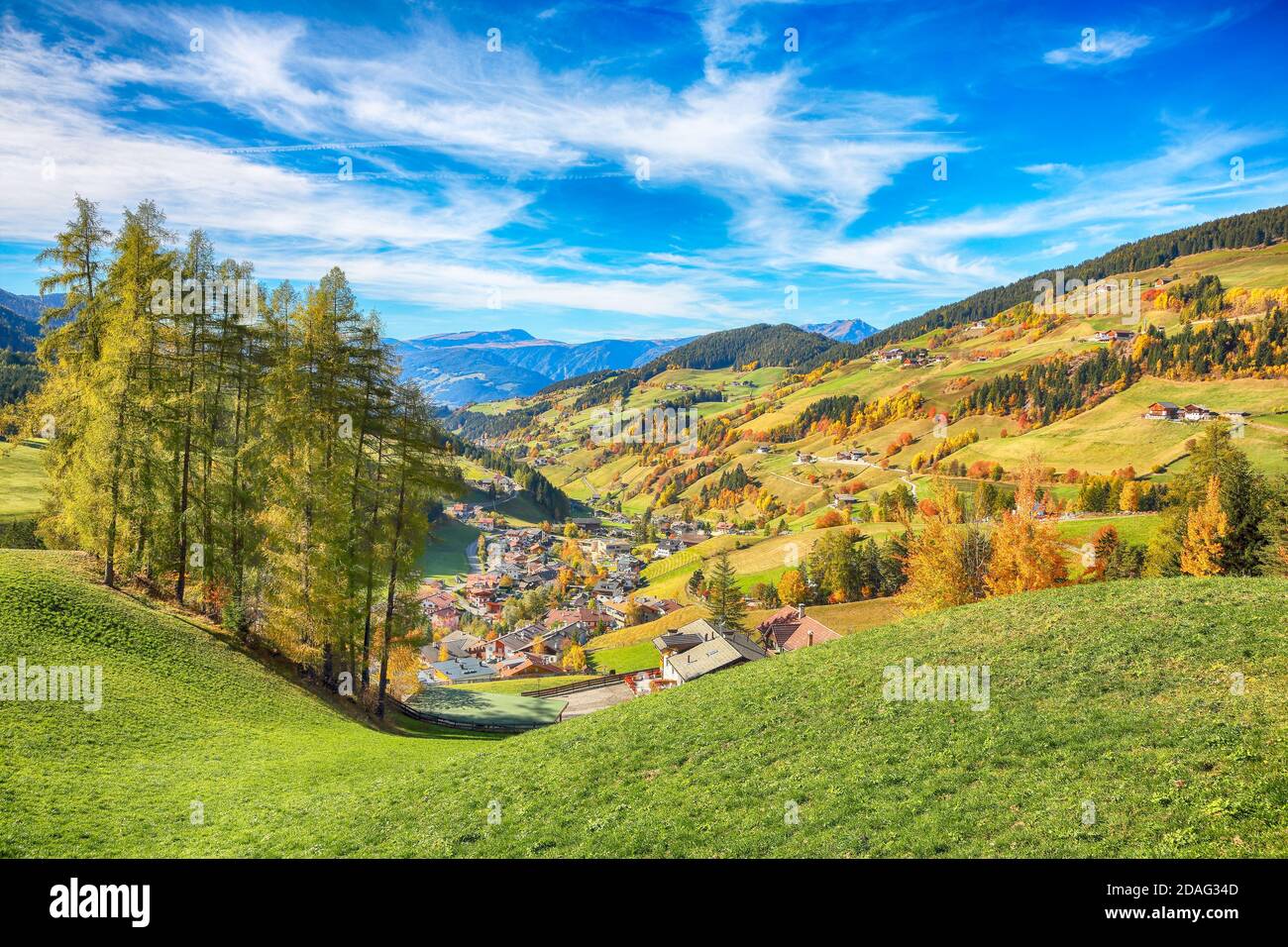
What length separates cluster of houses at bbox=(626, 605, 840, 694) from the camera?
53.5 meters

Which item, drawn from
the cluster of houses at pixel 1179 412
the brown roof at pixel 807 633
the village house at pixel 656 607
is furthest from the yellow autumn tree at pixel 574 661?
the cluster of houses at pixel 1179 412

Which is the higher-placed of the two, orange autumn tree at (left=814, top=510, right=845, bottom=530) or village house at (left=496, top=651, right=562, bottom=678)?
orange autumn tree at (left=814, top=510, right=845, bottom=530)

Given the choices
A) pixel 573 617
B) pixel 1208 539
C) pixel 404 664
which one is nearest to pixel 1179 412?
pixel 1208 539

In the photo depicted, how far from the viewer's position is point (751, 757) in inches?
623

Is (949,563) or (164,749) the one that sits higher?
(949,563)

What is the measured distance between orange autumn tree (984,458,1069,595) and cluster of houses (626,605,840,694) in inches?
522

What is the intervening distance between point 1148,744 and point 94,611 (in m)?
35.3

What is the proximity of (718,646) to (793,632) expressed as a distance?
2185 centimetres

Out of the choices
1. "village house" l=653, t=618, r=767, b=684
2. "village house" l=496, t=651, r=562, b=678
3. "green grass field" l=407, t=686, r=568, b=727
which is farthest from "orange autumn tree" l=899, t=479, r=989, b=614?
"village house" l=496, t=651, r=562, b=678

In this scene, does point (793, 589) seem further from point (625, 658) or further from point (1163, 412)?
point (1163, 412)

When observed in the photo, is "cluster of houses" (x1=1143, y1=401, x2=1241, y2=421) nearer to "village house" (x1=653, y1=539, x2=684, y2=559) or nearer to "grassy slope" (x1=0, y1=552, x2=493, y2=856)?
"village house" (x1=653, y1=539, x2=684, y2=559)

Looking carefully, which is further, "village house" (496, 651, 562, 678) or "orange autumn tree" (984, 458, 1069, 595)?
"village house" (496, 651, 562, 678)
